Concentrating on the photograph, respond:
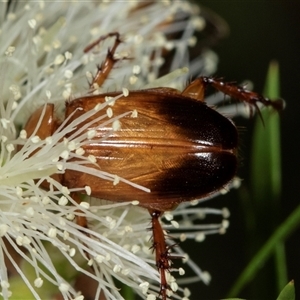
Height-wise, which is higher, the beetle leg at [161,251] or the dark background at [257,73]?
the beetle leg at [161,251]

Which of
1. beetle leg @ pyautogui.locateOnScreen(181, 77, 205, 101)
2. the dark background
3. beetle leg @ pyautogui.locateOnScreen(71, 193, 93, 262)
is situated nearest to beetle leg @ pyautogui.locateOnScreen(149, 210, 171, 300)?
beetle leg @ pyautogui.locateOnScreen(71, 193, 93, 262)

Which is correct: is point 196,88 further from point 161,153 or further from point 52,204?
point 52,204

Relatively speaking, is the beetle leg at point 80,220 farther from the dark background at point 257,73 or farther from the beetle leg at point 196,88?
the dark background at point 257,73

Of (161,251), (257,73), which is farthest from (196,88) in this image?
(257,73)

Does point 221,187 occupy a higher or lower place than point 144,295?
higher

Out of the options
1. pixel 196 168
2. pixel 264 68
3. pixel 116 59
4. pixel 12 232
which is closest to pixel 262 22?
pixel 264 68

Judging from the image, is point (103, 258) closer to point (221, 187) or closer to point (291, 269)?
point (221, 187)

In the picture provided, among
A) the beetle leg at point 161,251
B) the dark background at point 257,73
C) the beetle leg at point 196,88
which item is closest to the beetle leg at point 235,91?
the beetle leg at point 196,88
